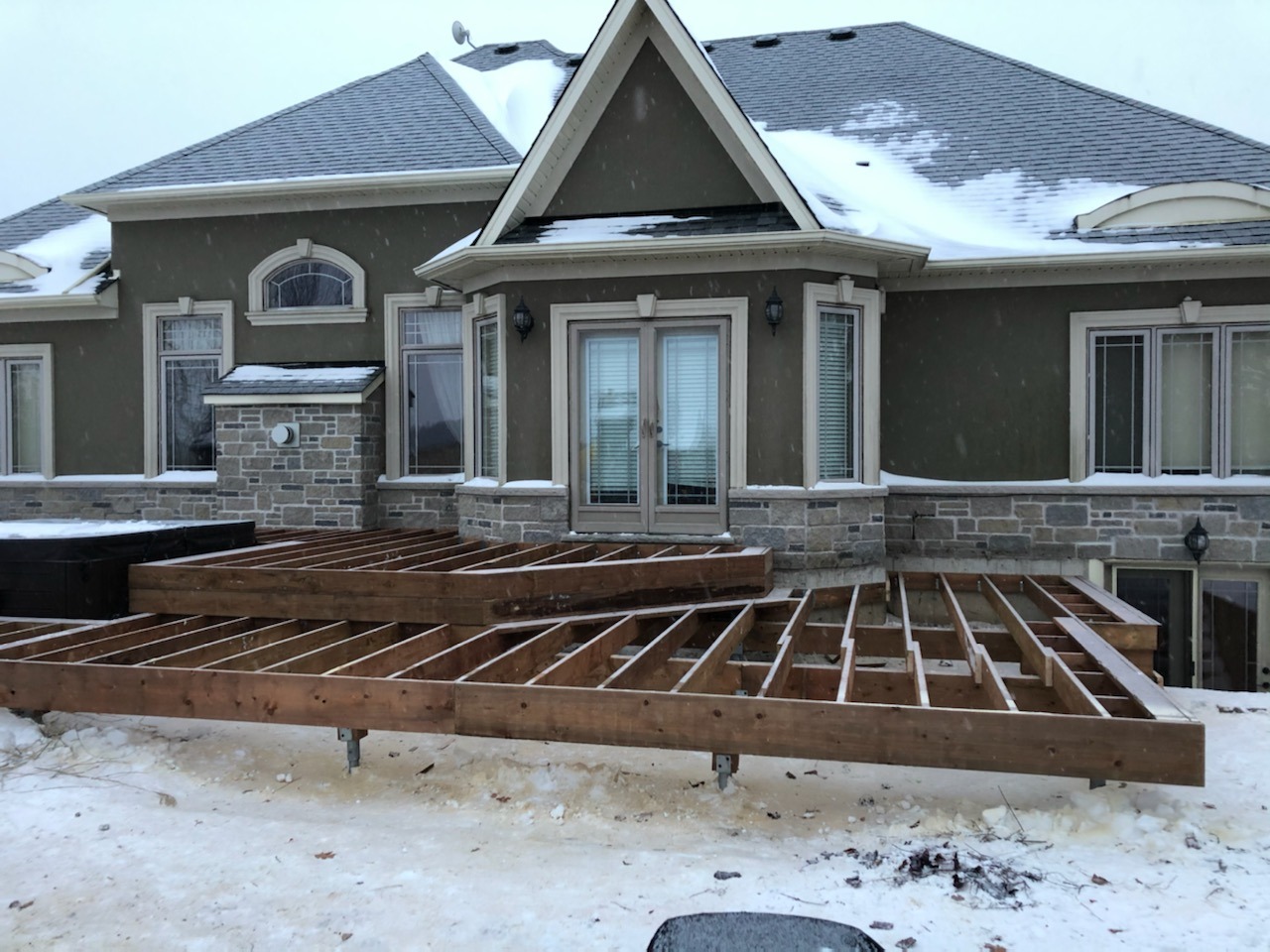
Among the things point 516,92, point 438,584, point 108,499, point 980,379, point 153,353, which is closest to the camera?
point 438,584

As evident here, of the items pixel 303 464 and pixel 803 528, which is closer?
pixel 803 528

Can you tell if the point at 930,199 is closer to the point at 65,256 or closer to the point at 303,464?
the point at 303,464

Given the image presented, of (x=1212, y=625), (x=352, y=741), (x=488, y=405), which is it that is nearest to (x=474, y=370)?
(x=488, y=405)

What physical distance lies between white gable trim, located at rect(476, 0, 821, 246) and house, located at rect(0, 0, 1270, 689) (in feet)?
0.10

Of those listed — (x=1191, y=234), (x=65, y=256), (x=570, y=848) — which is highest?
(x=65, y=256)

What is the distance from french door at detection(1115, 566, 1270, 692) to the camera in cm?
945

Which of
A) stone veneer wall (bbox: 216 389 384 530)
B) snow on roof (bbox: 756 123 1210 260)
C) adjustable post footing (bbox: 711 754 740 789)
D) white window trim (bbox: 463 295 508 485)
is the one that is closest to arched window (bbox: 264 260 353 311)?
stone veneer wall (bbox: 216 389 384 530)

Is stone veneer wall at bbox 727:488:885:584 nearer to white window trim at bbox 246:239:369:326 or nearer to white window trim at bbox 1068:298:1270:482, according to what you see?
white window trim at bbox 1068:298:1270:482

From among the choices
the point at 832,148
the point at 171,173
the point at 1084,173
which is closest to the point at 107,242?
the point at 171,173

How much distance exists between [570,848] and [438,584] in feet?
9.09

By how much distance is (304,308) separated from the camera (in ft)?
38.2

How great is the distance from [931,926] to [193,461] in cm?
1068

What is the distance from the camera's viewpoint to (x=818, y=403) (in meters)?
8.75

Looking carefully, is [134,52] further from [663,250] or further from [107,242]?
[663,250]
